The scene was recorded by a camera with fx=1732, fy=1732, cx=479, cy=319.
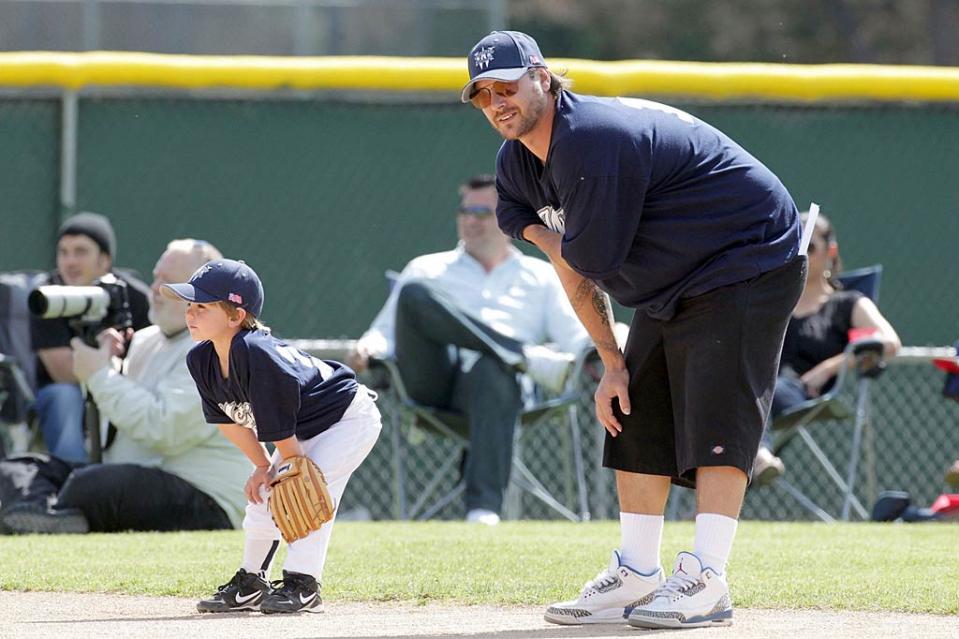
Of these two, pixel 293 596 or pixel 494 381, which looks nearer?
pixel 293 596

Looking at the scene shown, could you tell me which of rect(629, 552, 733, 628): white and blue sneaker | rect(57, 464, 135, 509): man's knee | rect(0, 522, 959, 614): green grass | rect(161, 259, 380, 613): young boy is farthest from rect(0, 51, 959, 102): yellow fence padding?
rect(629, 552, 733, 628): white and blue sneaker

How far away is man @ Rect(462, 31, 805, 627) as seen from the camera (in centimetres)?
433

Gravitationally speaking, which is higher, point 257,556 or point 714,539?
point 714,539

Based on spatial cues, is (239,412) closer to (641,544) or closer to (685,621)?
(641,544)

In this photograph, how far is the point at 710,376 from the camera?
14.6ft

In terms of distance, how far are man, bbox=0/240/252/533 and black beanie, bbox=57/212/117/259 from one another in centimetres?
102

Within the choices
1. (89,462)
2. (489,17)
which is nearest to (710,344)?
(89,462)

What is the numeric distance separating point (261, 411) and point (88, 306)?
2764mm

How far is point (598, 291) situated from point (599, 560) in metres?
1.52

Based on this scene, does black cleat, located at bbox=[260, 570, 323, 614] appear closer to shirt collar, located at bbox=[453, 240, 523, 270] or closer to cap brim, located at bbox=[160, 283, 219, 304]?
cap brim, located at bbox=[160, 283, 219, 304]

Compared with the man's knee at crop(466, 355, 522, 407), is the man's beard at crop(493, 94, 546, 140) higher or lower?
higher

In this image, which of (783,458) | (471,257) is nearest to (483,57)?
(471,257)

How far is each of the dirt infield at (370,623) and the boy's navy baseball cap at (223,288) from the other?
0.87 metres

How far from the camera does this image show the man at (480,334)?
26.2 feet
